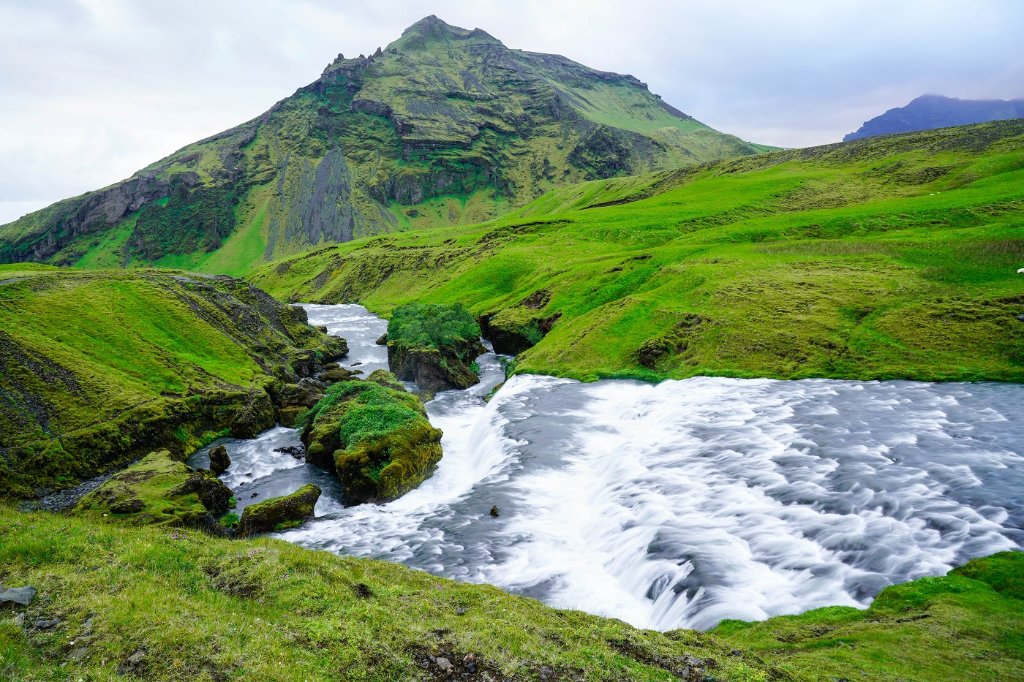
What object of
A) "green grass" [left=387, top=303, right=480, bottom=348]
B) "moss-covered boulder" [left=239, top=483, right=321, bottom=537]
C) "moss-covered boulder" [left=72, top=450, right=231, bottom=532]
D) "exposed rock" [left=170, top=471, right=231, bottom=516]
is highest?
"green grass" [left=387, top=303, right=480, bottom=348]

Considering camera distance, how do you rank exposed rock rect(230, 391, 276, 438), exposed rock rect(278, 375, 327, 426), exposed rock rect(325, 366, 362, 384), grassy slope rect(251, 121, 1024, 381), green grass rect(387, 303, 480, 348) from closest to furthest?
grassy slope rect(251, 121, 1024, 381)
exposed rock rect(230, 391, 276, 438)
exposed rock rect(278, 375, 327, 426)
exposed rock rect(325, 366, 362, 384)
green grass rect(387, 303, 480, 348)

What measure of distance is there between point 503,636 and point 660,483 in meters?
15.3

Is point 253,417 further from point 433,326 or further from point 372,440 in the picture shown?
point 433,326

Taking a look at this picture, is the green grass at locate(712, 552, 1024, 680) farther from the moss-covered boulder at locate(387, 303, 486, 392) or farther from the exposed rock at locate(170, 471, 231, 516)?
the moss-covered boulder at locate(387, 303, 486, 392)

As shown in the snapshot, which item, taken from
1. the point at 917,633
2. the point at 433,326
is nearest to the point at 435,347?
the point at 433,326

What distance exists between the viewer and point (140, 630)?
1030 centimetres

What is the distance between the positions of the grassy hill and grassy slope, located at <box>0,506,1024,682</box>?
1959 cm

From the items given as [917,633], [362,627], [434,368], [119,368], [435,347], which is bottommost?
[434,368]

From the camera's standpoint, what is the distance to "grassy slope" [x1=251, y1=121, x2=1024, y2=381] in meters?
38.0

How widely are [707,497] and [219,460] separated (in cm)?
3018

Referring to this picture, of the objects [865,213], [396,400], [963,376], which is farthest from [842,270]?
[396,400]

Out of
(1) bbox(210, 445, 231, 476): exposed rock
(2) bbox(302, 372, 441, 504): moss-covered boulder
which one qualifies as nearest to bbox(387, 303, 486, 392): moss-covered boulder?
(2) bbox(302, 372, 441, 504): moss-covered boulder

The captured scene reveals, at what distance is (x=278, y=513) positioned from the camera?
26.9 meters

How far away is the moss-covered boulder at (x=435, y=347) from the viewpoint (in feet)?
180
